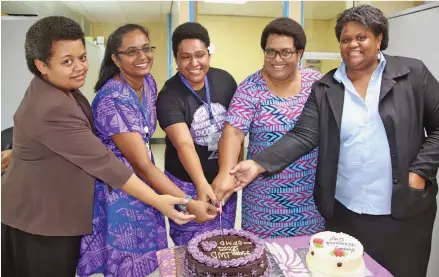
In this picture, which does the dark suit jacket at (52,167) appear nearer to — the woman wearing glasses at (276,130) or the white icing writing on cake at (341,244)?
the woman wearing glasses at (276,130)

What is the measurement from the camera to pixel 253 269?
1252 millimetres

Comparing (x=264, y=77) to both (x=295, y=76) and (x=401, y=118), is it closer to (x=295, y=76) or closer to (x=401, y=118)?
(x=295, y=76)

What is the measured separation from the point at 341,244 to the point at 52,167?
3.66 ft

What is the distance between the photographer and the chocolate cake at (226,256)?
4.08 feet

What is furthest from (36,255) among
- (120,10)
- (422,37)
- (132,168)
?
(120,10)

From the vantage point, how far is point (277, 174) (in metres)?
1.77

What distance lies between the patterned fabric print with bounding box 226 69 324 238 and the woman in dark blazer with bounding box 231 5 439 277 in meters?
0.06

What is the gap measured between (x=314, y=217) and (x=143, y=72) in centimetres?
103

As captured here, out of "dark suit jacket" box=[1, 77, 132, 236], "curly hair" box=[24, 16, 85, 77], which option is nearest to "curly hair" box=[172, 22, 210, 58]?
"curly hair" box=[24, 16, 85, 77]

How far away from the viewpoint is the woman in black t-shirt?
1.87 m

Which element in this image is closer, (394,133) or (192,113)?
(394,133)

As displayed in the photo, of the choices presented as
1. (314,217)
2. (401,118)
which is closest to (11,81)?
(314,217)

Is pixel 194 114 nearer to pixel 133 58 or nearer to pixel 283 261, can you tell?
pixel 133 58

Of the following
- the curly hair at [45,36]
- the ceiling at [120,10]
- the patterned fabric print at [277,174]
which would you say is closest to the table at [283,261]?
the patterned fabric print at [277,174]
